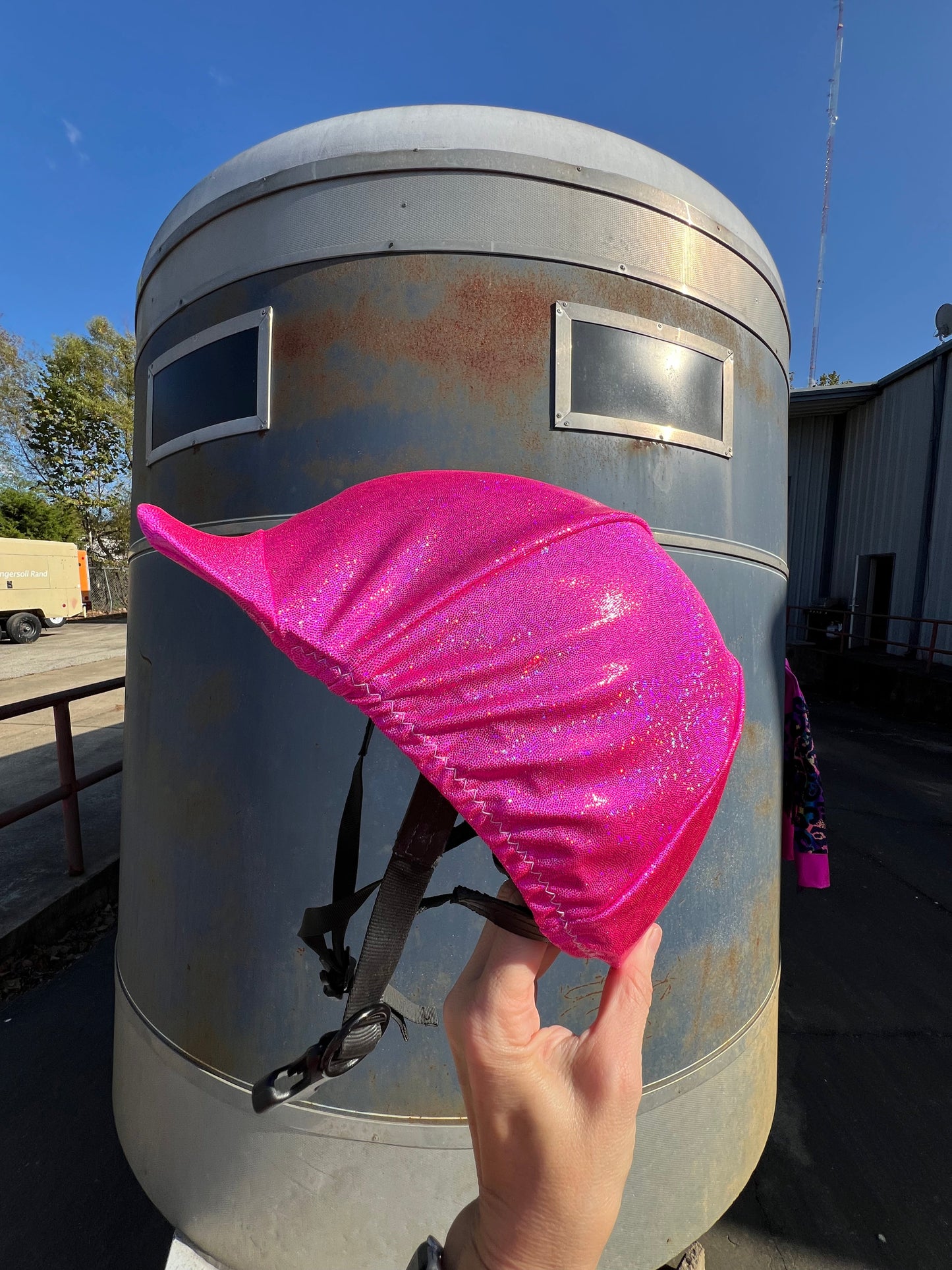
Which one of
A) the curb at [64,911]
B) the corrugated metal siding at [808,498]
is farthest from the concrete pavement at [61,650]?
the corrugated metal siding at [808,498]

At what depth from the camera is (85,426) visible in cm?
2602

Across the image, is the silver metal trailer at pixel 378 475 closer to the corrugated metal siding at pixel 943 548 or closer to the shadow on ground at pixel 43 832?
the shadow on ground at pixel 43 832

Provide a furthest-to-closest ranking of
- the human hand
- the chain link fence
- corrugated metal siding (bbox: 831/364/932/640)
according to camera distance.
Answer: the chain link fence
corrugated metal siding (bbox: 831/364/932/640)
the human hand

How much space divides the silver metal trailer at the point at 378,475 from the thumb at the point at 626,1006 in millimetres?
837

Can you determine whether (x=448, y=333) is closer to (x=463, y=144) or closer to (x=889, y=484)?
(x=463, y=144)

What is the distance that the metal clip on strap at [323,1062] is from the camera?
2.91 ft

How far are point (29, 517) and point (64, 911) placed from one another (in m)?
25.1

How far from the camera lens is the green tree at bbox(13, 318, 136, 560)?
1013 inches

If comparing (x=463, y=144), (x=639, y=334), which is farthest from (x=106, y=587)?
(x=639, y=334)

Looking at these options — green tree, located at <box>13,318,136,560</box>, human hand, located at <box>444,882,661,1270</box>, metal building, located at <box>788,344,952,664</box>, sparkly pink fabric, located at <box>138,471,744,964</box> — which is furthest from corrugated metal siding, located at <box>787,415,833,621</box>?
green tree, located at <box>13,318,136,560</box>

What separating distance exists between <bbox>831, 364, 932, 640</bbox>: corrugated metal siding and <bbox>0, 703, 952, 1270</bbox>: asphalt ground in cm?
1126

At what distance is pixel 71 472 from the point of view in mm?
26594

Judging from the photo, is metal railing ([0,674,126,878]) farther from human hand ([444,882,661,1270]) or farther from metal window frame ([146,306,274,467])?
human hand ([444,882,661,1270])

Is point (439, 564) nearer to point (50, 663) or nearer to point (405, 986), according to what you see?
point (405, 986)
